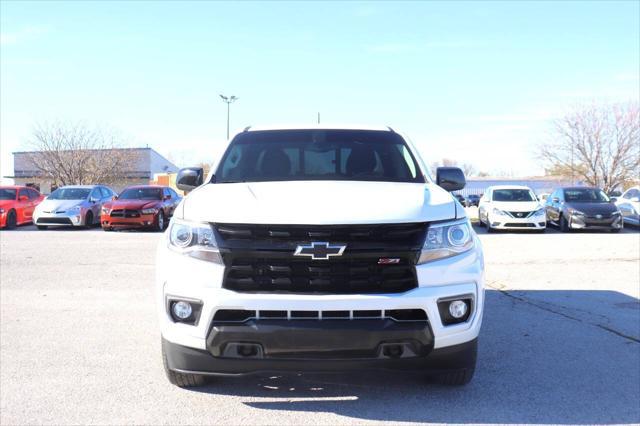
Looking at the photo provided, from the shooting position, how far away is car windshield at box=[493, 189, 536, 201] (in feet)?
59.8

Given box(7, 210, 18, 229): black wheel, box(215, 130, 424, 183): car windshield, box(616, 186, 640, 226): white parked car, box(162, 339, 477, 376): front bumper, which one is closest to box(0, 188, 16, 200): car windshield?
box(7, 210, 18, 229): black wheel

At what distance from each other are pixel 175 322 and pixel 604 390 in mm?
2961

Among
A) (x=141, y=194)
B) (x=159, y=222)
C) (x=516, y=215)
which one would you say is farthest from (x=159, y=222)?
(x=516, y=215)

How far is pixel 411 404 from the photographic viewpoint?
11.7 feet

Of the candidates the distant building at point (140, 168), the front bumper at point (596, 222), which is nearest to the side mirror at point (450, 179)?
the front bumper at point (596, 222)

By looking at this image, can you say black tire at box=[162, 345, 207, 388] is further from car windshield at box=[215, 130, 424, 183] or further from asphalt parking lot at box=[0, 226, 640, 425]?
car windshield at box=[215, 130, 424, 183]

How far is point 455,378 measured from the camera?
3.74m

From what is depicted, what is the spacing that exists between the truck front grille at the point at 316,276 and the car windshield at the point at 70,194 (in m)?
18.1

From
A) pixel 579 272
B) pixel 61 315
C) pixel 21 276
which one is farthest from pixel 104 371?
pixel 579 272

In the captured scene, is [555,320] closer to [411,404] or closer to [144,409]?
[411,404]

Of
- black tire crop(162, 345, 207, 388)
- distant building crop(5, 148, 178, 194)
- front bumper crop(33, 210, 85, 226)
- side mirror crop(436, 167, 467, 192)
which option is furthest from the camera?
distant building crop(5, 148, 178, 194)

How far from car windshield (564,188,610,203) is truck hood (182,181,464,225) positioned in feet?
53.9

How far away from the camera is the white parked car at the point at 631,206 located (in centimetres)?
1894

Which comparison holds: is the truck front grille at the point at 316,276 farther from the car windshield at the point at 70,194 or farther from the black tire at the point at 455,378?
the car windshield at the point at 70,194
